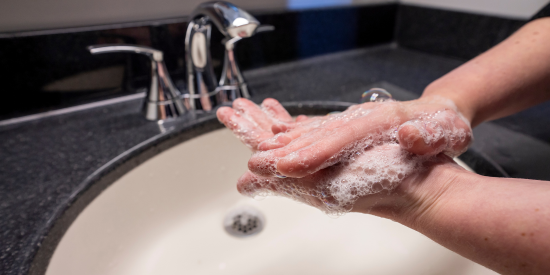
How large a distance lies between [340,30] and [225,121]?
59 cm

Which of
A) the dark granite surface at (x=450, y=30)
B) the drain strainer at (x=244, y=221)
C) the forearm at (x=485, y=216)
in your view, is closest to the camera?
the forearm at (x=485, y=216)

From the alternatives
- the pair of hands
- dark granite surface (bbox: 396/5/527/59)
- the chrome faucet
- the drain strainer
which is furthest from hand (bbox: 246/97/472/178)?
dark granite surface (bbox: 396/5/527/59)

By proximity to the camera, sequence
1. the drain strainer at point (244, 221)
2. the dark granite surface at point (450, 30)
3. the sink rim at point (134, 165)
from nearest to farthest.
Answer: the sink rim at point (134, 165)
the drain strainer at point (244, 221)
the dark granite surface at point (450, 30)

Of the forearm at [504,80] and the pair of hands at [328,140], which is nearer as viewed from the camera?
the pair of hands at [328,140]

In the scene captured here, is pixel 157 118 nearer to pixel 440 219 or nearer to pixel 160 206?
pixel 160 206

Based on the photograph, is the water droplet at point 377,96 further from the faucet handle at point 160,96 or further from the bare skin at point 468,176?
the faucet handle at point 160,96

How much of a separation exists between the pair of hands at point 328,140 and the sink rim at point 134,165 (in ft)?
0.32

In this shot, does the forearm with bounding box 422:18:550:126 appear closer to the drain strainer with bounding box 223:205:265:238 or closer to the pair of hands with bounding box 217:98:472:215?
the pair of hands with bounding box 217:98:472:215

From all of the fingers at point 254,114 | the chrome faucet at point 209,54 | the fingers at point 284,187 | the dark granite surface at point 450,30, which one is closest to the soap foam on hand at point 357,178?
the fingers at point 284,187

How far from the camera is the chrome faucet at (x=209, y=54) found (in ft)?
1.42

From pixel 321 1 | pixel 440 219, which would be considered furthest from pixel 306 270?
pixel 321 1

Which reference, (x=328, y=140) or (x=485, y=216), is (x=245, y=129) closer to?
(x=328, y=140)

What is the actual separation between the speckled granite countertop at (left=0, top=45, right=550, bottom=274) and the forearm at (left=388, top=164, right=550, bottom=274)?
23 cm

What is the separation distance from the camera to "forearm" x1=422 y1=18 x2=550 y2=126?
473mm
